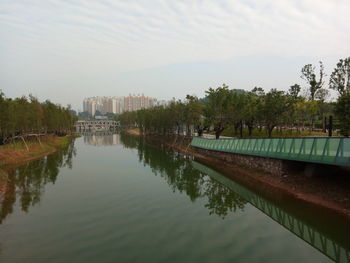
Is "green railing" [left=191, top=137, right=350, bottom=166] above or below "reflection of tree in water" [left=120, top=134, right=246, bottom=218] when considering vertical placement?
above

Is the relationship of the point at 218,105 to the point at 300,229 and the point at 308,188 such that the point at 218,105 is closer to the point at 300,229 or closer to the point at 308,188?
the point at 308,188

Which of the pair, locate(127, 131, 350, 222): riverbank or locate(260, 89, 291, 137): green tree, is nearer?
locate(127, 131, 350, 222): riverbank

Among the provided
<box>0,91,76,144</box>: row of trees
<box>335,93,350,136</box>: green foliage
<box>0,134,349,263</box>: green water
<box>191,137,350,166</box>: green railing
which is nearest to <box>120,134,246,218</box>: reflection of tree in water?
<box>0,134,349,263</box>: green water

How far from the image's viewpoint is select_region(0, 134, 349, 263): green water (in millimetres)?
16250

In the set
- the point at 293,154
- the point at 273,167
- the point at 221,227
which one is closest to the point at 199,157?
the point at 273,167

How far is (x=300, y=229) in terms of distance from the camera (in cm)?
2002

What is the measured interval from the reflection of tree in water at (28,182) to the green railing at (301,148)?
24.2 meters

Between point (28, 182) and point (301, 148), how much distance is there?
30321mm

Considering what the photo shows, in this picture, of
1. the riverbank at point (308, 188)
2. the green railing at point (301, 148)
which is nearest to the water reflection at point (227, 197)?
the riverbank at point (308, 188)

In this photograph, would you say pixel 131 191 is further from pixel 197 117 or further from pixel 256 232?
pixel 197 117

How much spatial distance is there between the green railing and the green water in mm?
5192

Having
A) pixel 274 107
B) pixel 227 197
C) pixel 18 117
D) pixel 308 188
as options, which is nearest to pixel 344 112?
pixel 274 107

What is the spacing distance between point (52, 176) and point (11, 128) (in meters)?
19.8

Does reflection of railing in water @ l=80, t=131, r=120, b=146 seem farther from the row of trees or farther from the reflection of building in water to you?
the row of trees
